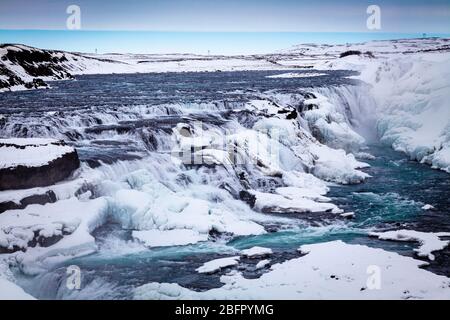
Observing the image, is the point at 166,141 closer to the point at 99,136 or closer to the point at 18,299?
the point at 99,136

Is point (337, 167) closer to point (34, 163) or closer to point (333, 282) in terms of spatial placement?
point (333, 282)

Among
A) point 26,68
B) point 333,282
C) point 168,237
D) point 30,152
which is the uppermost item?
point 26,68

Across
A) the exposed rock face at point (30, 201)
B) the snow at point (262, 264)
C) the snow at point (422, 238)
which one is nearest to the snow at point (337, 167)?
the snow at point (422, 238)

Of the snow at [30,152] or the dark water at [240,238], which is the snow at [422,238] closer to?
the dark water at [240,238]

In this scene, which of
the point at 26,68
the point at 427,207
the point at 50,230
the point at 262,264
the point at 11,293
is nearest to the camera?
the point at 11,293

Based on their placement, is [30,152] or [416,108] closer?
[30,152]

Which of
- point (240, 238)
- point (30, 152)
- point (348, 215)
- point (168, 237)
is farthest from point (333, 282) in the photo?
point (30, 152)

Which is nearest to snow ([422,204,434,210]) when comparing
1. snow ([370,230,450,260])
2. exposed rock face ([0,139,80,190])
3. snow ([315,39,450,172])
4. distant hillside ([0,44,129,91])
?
snow ([370,230,450,260])

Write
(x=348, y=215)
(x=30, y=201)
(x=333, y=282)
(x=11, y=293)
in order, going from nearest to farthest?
(x=11, y=293), (x=333, y=282), (x=30, y=201), (x=348, y=215)
